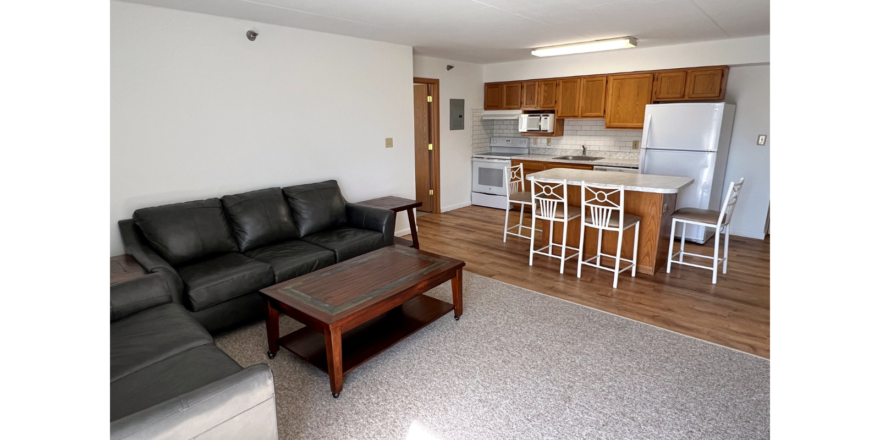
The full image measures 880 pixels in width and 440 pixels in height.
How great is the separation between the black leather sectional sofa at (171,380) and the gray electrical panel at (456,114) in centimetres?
471

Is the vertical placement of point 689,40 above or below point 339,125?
above

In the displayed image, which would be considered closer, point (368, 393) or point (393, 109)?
point (368, 393)

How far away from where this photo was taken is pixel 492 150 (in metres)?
7.40

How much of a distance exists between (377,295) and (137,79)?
92.3 inches

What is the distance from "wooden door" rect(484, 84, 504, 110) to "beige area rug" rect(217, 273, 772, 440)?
4.38 meters

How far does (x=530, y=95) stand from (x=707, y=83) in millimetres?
2258

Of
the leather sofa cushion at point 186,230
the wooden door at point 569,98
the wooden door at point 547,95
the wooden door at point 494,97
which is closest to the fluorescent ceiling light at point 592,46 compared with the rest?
the wooden door at point 569,98

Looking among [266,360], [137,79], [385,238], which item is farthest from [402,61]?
[266,360]

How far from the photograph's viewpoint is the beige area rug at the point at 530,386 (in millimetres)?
2141

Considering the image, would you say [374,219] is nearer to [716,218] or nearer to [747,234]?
[716,218]

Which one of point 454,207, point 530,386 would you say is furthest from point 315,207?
point 454,207

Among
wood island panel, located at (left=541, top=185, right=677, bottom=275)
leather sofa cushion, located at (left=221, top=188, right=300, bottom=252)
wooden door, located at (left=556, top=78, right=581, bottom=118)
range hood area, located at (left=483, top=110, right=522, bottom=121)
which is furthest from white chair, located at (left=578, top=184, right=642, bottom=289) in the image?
range hood area, located at (left=483, top=110, right=522, bottom=121)

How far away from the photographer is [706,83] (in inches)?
196

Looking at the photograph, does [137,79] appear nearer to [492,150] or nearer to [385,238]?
[385,238]
